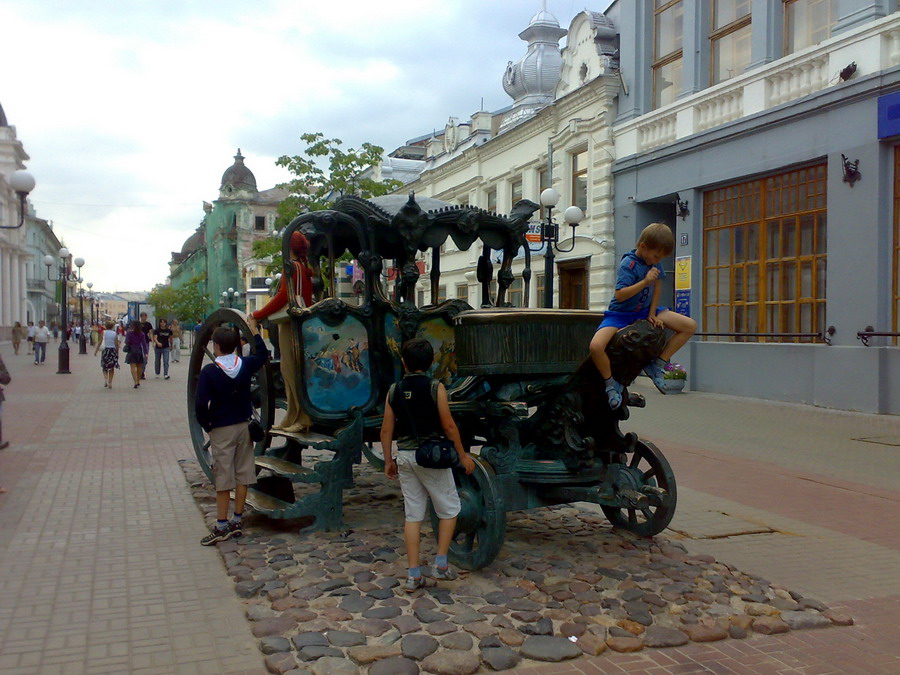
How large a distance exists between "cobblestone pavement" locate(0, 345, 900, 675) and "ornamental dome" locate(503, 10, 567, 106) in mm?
20446

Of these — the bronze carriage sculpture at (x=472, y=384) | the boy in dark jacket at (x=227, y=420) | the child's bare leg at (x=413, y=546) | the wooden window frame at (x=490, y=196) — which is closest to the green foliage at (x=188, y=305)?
the wooden window frame at (x=490, y=196)

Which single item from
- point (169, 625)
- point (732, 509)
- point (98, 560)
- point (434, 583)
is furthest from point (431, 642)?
point (732, 509)

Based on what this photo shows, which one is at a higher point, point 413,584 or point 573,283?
point 573,283

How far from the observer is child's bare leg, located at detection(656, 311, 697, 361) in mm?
4980

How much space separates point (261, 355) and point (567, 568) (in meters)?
2.61

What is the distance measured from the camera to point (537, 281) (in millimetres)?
24578

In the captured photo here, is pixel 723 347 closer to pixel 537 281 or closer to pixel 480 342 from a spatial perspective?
pixel 537 281

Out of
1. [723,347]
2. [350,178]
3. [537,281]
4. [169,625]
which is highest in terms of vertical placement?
[350,178]

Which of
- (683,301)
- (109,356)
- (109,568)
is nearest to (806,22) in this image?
(683,301)

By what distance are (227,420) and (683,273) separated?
1366 centimetres

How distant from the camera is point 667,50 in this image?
61.7ft

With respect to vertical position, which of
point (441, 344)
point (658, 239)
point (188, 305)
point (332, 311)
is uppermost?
point (188, 305)

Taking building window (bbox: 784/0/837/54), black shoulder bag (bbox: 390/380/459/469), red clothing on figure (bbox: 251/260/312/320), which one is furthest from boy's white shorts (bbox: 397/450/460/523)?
building window (bbox: 784/0/837/54)

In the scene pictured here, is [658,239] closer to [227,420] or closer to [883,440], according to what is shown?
[227,420]
